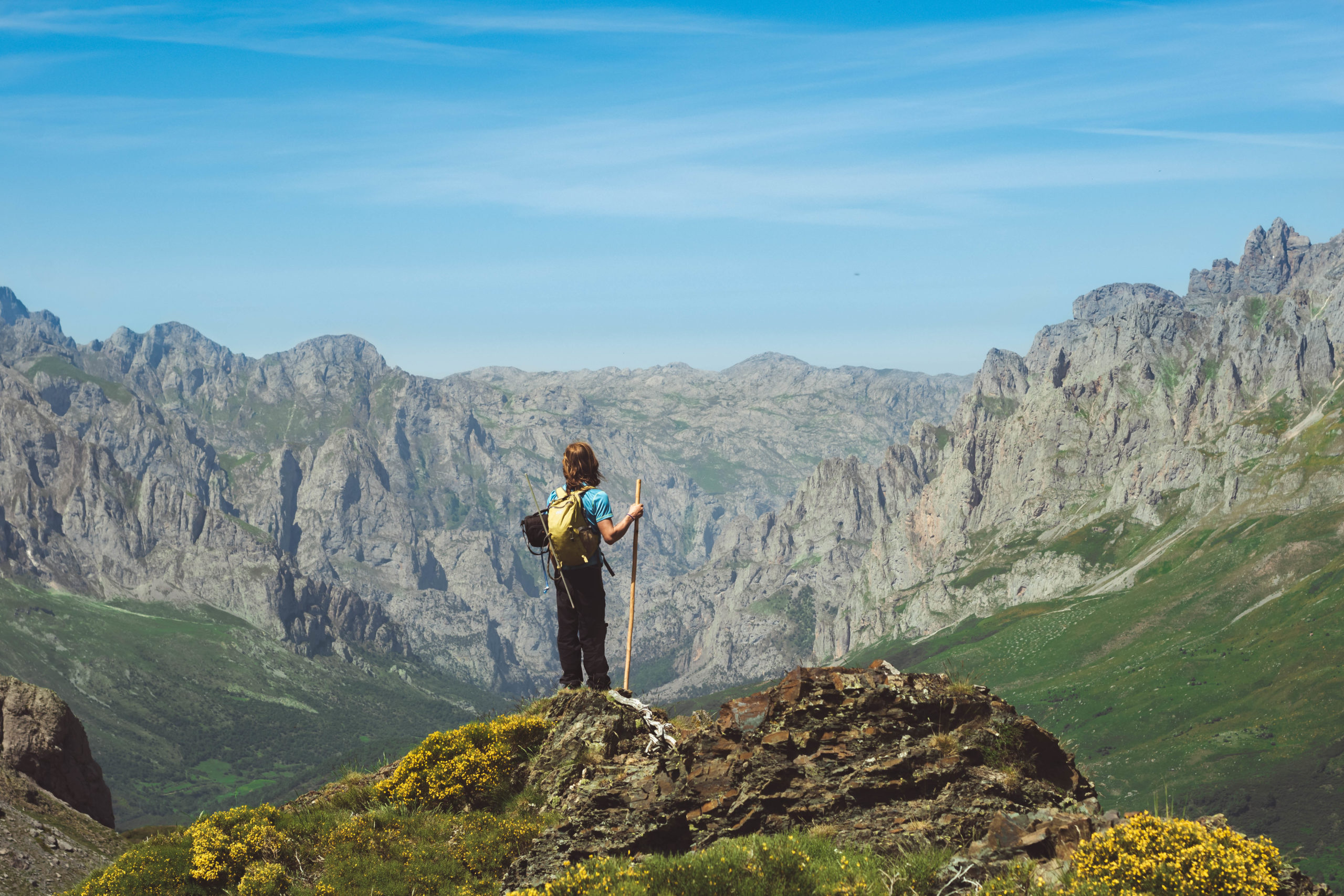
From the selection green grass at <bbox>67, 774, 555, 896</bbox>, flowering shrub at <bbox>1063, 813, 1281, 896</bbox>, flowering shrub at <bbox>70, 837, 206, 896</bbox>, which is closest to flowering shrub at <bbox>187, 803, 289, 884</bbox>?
green grass at <bbox>67, 774, 555, 896</bbox>

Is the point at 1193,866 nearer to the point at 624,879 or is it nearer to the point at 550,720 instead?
the point at 624,879

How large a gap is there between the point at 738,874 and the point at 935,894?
3.37m

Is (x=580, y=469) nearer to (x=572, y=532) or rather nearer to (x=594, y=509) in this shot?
(x=594, y=509)

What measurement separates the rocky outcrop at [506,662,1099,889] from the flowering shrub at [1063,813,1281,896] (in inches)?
123

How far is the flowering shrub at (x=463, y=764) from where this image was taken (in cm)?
2270

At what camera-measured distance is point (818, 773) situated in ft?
67.4

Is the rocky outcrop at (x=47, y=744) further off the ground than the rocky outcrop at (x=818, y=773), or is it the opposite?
the rocky outcrop at (x=818, y=773)

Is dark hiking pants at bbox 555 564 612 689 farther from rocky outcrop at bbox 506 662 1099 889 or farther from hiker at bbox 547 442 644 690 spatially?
rocky outcrop at bbox 506 662 1099 889

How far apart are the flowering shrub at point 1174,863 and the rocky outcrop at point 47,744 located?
6246 cm

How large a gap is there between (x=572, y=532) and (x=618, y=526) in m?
1.57

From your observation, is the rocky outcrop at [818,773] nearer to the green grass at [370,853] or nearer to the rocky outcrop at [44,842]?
the green grass at [370,853]

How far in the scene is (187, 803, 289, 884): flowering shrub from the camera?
20.4 metres

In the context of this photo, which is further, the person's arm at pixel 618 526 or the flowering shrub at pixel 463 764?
the flowering shrub at pixel 463 764

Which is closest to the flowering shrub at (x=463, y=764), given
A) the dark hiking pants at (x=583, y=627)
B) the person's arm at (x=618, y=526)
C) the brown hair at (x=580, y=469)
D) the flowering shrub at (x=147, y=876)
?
the dark hiking pants at (x=583, y=627)
